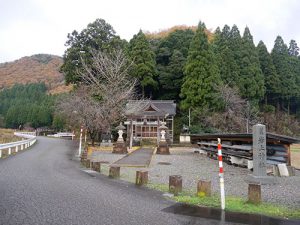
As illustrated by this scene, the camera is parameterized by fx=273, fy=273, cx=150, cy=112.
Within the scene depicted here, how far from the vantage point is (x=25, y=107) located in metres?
68.0

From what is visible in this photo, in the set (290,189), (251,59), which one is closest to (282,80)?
(251,59)

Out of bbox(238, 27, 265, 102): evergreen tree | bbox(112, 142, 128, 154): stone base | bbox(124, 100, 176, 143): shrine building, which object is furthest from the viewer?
bbox(238, 27, 265, 102): evergreen tree

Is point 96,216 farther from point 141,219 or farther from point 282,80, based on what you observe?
point 282,80

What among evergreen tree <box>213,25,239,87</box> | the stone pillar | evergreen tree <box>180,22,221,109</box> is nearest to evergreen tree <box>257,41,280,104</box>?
evergreen tree <box>213,25,239,87</box>

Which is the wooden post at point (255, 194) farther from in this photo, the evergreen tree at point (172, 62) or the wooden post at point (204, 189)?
the evergreen tree at point (172, 62)

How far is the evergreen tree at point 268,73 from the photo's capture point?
38156 mm

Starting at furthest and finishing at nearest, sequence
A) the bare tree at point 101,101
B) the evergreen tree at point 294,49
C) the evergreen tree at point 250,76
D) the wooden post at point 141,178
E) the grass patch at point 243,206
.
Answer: the evergreen tree at point 294,49
the evergreen tree at point 250,76
the bare tree at point 101,101
the wooden post at point 141,178
the grass patch at point 243,206

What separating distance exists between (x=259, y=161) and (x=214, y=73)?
83.0ft

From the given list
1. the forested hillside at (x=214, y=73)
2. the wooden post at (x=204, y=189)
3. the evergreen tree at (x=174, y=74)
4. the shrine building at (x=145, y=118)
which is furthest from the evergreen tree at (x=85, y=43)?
the wooden post at (x=204, y=189)

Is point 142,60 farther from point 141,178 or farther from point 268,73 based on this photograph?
point 141,178

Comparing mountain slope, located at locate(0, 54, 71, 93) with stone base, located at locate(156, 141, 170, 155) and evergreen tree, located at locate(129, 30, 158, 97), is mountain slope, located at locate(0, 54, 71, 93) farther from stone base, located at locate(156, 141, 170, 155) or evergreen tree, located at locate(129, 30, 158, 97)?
stone base, located at locate(156, 141, 170, 155)

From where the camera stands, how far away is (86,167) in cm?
1027

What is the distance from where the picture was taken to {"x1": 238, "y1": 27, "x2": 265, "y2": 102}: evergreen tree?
112 feet

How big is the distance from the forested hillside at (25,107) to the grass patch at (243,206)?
5494 centimetres
